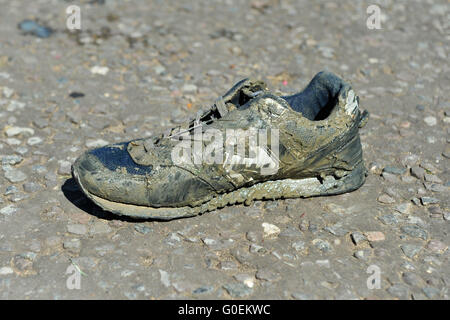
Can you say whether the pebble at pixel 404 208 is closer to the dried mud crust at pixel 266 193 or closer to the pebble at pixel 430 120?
the dried mud crust at pixel 266 193

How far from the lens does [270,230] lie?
12.0 ft

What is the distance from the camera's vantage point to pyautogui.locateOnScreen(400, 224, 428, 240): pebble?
361 centimetres

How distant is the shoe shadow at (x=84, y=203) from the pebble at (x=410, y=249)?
1586mm

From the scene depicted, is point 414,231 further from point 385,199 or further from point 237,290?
point 237,290

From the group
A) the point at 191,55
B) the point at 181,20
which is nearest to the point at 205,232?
the point at 191,55

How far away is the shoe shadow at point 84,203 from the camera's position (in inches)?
145

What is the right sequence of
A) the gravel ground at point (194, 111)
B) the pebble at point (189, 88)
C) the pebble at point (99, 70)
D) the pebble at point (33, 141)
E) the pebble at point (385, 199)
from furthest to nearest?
1. the pebble at point (99, 70)
2. the pebble at point (189, 88)
3. the pebble at point (33, 141)
4. the pebble at point (385, 199)
5. the gravel ground at point (194, 111)

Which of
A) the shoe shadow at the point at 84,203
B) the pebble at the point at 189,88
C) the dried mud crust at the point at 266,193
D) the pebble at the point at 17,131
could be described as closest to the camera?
the dried mud crust at the point at 266,193

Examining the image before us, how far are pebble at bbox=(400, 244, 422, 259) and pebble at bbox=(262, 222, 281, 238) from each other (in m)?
0.77

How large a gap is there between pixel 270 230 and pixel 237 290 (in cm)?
57

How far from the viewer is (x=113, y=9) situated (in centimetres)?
667

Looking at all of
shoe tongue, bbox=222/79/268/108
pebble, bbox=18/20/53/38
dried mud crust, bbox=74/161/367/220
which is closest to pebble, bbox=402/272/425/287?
dried mud crust, bbox=74/161/367/220

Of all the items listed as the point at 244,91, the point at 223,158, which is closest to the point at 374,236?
the point at 223,158

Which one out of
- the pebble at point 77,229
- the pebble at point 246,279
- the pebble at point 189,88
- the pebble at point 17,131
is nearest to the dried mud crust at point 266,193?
the pebble at point 77,229
